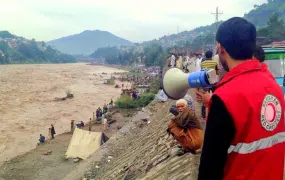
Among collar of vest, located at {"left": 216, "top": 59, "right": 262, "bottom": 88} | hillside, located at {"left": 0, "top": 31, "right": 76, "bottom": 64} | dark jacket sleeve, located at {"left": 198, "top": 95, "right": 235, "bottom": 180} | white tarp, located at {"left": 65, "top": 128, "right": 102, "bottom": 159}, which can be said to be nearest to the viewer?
dark jacket sleeve, located at {"left": 198, "top": 95, "right": 235, "bottom": 180}

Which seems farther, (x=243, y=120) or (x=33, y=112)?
(x=33, y=112)

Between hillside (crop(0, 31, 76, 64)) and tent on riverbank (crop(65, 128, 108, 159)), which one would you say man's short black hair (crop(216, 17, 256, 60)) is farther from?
hillside (crop(0, 31, 76, 64))

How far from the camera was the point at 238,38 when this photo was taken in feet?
6.08

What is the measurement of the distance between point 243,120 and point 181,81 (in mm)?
833

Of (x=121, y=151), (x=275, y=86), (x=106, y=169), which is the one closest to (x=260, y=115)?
(x=275, y=86)

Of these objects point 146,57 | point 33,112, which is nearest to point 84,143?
point 33,112

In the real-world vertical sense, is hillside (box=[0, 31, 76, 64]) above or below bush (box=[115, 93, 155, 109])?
above

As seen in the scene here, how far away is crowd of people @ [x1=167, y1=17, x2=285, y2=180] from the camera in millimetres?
1711

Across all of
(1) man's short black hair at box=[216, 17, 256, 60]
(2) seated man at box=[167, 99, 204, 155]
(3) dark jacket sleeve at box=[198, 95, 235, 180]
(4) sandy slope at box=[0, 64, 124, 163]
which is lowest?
(4) sandy slope at box=[0, 64, 124, 163]

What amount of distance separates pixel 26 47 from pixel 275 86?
465ft

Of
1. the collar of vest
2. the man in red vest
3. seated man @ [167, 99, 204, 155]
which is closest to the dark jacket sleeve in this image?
the man in red vest

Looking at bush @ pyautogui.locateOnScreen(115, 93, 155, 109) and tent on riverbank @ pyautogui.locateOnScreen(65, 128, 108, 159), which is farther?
bush @ pyautogui.locateOnScreen(115, 93, 155, 109)

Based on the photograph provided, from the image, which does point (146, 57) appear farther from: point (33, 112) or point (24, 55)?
point (33, 112)

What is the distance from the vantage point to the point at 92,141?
53.9ft
